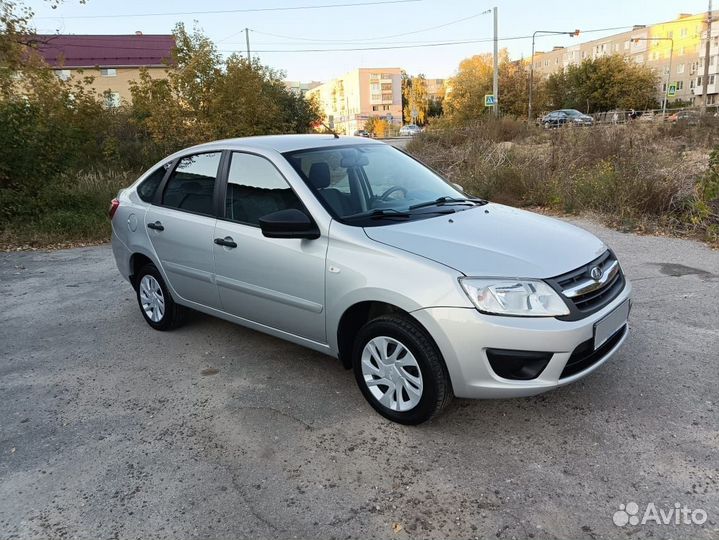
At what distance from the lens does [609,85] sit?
51062mm

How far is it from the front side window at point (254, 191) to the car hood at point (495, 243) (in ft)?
2.42

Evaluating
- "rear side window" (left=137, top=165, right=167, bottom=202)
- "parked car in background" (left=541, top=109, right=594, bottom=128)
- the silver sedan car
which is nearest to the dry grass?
"parked car in background" (left=541, top=109, right=594, bottom=128)

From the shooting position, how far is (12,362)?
4605 mm

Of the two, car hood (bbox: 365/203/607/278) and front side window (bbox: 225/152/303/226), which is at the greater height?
front side window (bbox: 225/152/303/226)

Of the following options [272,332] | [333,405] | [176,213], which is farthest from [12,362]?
[333,405]

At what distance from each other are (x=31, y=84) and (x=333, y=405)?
44.9 feet

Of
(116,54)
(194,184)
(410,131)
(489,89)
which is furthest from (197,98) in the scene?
(116,54)

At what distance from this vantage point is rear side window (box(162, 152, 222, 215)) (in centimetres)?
432

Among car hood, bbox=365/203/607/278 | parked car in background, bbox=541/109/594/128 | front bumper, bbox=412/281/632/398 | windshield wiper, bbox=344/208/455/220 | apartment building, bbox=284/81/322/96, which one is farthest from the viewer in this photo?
apartment building, bbox=284/81/322/96

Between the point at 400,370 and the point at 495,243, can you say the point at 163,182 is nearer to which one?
the point at 400,370

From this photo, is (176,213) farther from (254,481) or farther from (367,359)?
(254,481)

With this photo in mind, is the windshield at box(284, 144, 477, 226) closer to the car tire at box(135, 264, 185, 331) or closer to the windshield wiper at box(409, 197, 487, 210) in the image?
the windshield wiper at box(409, 197, 487, 210)

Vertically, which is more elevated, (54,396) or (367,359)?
(367,359)

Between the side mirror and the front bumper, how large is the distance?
35.8 inches
